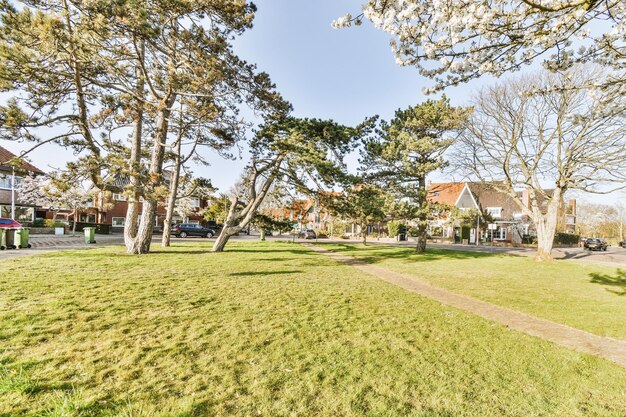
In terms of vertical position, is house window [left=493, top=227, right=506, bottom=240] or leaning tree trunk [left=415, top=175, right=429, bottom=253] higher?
leaning tree trunk [left=415, top=175, right=429, bottom=253]

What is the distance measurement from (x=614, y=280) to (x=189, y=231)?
122 feet

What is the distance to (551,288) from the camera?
36.3 feet

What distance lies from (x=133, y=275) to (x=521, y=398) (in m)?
9.93

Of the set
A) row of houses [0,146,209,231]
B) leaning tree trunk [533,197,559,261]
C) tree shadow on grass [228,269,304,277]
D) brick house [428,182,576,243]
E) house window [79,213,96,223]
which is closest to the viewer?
tree shadow on grass [228,269,304,277]

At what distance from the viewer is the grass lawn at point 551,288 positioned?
733 centimetres

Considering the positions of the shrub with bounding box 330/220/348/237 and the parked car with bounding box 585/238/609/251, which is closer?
the parked car with bounding box 585/238/609/251

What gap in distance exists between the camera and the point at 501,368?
438cm

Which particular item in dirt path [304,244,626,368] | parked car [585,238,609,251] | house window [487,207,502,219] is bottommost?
parked car [585,238,609,251]

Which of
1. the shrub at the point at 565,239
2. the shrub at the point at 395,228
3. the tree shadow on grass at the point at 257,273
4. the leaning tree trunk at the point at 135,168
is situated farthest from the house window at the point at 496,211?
the leaning tree trunk at the point at 135,168

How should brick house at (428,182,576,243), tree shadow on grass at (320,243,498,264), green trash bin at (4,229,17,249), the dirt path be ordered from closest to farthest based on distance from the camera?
the dirt path → green trash bin at (4,229,17,249) → tree shadow on grass at (320,243,498,264) → brick house at (428,182,576,243)

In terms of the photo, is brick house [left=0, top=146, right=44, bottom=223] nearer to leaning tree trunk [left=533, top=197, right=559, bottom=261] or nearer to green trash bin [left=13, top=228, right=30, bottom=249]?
green trash bin [left=13, top=228, right=30, bottom=249]

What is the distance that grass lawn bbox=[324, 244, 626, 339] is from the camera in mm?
7329

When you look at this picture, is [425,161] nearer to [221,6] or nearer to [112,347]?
[221,6]

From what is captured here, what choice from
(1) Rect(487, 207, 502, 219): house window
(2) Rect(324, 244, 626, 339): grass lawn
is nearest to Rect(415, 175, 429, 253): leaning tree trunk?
(2) Rect(324, 244, 626, 339): grass lawn
